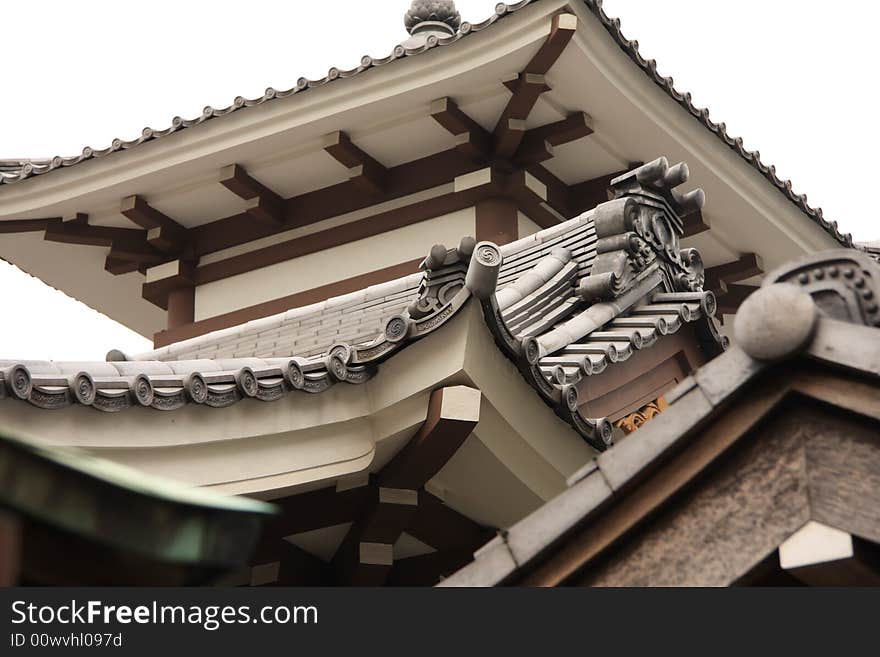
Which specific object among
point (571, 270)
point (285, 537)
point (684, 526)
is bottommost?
point (684, 526)

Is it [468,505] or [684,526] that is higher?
[468,505]

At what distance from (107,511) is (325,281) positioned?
8.58 m

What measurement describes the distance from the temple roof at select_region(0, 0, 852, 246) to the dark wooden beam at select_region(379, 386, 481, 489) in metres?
4.14

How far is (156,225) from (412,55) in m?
2.63

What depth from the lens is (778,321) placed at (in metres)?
3.15

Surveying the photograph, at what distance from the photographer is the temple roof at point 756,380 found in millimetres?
3141

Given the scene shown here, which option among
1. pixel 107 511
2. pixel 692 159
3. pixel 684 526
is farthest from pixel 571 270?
pixel 107 511

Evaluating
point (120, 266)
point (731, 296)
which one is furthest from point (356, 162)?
point (731, 296)

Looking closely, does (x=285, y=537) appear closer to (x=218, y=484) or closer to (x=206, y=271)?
(x=218, y=484)

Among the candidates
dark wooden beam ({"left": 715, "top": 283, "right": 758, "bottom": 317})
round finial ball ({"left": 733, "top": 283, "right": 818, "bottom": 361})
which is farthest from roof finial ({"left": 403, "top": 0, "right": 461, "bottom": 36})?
round finial ball ({"left": 733, "top": 283, "right": 818, "bottom": 361})

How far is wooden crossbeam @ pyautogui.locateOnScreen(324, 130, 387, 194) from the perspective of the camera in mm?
10250

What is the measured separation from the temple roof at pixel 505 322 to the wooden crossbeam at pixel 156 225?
1961 mm

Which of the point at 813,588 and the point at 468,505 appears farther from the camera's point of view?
the point at 468,505

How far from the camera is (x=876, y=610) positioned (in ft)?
10.3
